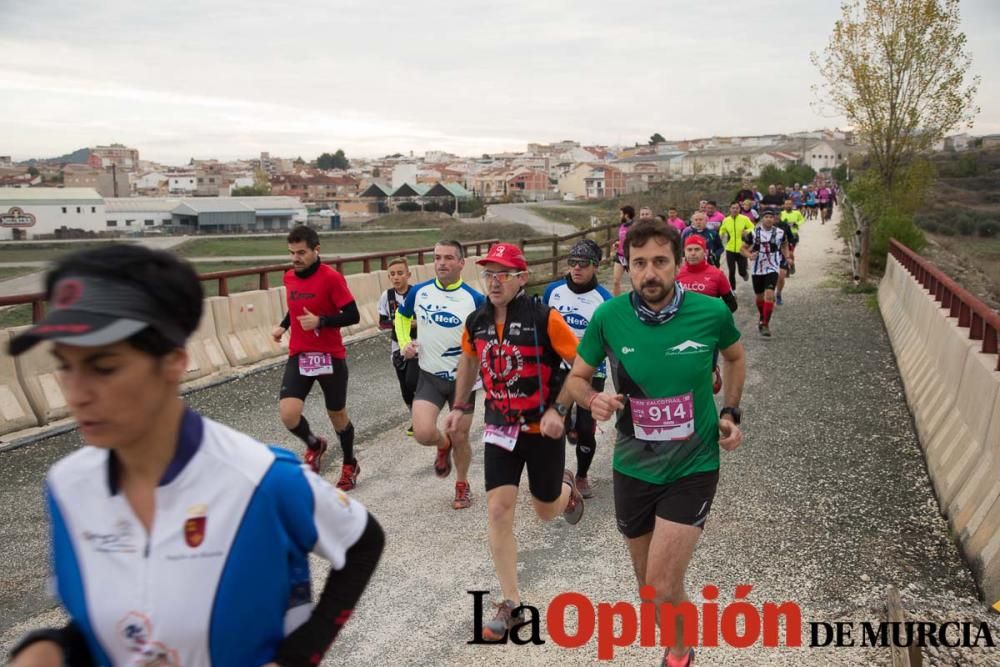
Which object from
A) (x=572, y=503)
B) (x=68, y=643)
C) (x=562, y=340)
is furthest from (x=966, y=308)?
(x=68, y=643)

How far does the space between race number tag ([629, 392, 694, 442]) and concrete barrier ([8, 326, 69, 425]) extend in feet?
24.2

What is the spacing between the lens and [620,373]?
4406 mm

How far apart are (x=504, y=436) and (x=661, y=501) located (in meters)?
1.27

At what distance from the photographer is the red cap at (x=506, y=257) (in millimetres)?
5465

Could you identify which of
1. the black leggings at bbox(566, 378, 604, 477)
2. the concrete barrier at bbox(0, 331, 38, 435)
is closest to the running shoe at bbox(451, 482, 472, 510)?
the black leggings at bbox(566, 378, 604, 477)

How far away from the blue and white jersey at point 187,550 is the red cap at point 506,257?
12.0 feet

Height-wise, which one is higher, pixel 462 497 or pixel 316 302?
pixel 316 302

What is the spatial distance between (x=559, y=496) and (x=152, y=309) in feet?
13.5

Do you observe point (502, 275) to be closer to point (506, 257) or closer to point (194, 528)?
point (506, 257)

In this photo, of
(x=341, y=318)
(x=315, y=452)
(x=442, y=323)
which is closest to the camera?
(x=442, y=323)

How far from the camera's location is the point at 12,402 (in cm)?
908

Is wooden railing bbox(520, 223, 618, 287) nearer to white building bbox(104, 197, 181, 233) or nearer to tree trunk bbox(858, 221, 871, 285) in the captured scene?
tree trunk bbox(858, 221, 871, 285)

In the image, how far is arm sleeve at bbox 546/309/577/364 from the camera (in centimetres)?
539

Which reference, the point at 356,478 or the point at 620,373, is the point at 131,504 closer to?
the point at 620,373
